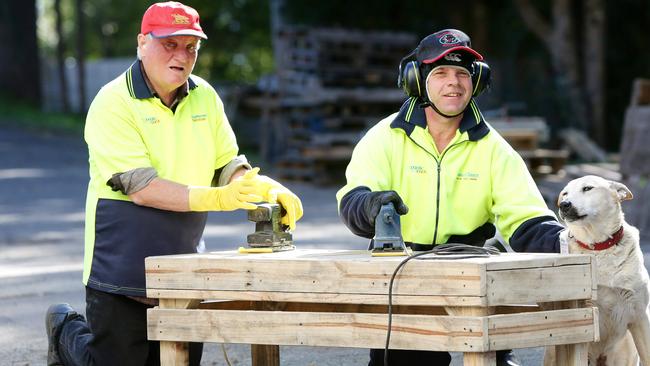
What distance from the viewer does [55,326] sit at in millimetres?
6379

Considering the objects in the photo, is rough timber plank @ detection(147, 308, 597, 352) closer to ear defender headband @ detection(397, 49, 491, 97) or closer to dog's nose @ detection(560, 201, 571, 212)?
dog's nose @ detection(560, 201, 571, 212)

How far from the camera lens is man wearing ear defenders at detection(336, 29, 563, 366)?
5.35 metres

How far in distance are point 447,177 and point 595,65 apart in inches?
737

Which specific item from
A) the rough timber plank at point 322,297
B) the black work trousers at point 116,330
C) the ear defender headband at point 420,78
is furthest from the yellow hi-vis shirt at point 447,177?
the black work trousers at point 116,330

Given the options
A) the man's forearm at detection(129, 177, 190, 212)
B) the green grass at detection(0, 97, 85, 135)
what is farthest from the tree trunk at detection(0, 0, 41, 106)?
the man's forearm at detection(129, 177, 190, 212)

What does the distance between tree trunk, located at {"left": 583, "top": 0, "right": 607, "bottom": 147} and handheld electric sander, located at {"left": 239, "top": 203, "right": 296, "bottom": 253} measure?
61.5 ft

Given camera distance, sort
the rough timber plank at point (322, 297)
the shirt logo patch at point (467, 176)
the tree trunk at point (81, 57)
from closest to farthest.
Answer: the rough timber plank at point (322, 297) → the shirt logo patch at point (467, 176) → the tree trunk at point (81, 57)

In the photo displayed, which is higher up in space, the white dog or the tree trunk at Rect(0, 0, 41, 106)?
the tree trunk at Rect(0, 0, 41, 106)

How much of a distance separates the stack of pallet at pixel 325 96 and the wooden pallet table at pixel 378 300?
14.1m

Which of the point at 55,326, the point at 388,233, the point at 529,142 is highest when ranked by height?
the point at 529,142

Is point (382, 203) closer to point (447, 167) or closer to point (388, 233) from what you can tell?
point (388, 233)

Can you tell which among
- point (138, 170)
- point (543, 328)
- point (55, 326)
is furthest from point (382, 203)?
point (55, 326)

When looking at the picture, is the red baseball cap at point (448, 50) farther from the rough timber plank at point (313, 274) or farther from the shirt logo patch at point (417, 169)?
the rough timber plank at point (313, 274)

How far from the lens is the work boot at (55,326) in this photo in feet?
20.8
